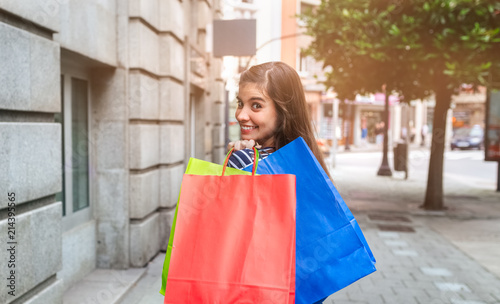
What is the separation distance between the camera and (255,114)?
1564 mm

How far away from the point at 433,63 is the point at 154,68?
488cm

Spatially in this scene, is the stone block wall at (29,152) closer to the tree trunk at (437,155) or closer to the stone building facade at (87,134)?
the stone building facade at (87,134)

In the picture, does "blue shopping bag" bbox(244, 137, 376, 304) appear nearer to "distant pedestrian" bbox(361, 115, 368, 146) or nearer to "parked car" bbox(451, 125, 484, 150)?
"parked car" bbox(451, 125, 484, 150)

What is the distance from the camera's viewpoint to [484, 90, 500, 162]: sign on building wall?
1082 cm

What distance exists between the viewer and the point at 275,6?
22.0m

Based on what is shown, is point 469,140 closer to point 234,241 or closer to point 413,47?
point 413,47

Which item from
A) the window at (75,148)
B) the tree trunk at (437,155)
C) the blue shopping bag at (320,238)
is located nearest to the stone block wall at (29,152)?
the window at (75,148)

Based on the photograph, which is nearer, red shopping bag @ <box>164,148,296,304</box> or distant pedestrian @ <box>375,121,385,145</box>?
red shopping bag @ <box>164,148,296,304</box>

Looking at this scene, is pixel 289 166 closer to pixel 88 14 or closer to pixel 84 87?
pixel 88 14

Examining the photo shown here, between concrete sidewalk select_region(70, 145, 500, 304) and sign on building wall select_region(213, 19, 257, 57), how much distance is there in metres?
2.75

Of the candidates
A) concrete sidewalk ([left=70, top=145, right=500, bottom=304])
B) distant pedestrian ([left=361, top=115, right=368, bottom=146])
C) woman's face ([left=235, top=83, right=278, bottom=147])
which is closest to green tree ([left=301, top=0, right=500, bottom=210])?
concrete sidewalk ([left=70, top=145, right=500, bottom=304])

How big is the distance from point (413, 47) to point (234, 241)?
6582 mm

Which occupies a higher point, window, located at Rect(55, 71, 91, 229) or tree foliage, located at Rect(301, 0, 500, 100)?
tree foliage, located at Rect(301, 0, 500, 100)

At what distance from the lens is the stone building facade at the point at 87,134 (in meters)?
2.51
